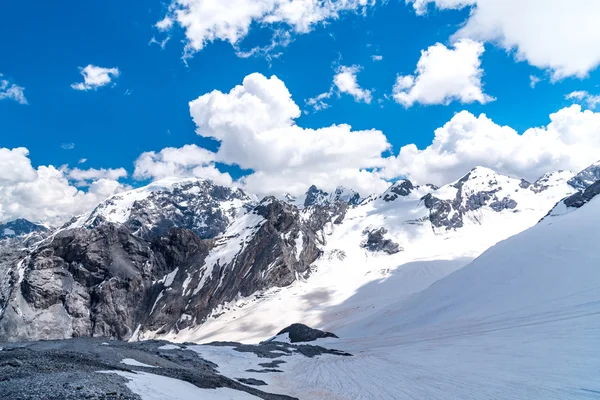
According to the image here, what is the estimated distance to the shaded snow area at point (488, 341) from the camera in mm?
23391

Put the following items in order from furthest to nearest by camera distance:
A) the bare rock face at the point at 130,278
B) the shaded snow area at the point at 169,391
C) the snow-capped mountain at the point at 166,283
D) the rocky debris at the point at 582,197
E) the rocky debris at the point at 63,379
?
the snow-capped mountain at the point at 166,283 < the bare rock face at the point at 130,278 < the rocky debris at the point at 582,197 < the shaded snow area at the point at 169,391 < the rocky debris at the point at 63,379

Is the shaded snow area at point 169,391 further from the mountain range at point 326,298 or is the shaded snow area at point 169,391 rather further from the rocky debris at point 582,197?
the rocky debris at point 582,197

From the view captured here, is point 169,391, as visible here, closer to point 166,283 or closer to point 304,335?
point 304,335

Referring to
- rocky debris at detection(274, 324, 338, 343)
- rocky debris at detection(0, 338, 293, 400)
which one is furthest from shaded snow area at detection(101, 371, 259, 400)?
rocky debris at detection(274, 324, 338, 343)

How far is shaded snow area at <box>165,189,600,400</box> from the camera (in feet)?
76.7

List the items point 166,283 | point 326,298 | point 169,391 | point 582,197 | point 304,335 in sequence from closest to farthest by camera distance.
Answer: point 169,391 < point 304,335 < point 582,197 < point 166,283 < point 326,298

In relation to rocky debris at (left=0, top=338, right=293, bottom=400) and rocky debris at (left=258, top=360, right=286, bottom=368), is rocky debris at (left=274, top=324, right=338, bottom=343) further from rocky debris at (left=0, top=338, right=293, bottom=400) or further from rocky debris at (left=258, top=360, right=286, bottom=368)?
rocky debris at (left=0, top=338, right=293, bottom=400)

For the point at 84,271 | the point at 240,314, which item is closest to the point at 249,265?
the point at 240,314

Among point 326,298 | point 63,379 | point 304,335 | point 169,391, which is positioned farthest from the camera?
point 326,298

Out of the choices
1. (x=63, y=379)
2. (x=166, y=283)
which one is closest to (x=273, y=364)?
(x=63, y=379)

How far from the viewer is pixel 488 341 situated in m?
35.1

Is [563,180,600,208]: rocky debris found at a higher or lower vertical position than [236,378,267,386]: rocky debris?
higher

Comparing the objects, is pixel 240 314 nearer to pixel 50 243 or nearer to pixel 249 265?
pixel 249 265

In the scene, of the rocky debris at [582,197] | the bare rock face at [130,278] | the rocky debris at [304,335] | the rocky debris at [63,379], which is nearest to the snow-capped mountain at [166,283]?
the bare rock face at [130,278]
